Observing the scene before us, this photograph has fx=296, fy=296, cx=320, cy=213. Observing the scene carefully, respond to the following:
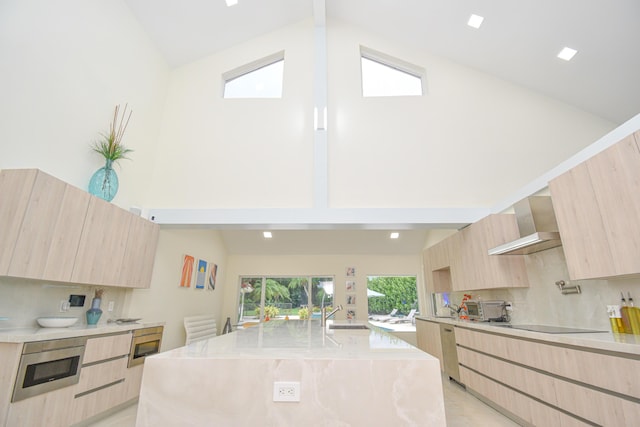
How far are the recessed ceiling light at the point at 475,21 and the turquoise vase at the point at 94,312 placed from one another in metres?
6.05

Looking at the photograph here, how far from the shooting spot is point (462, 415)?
3129mm

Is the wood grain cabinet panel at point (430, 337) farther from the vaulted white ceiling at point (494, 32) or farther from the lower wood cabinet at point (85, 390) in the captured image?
the lower wood cabinet at point (85, 390)

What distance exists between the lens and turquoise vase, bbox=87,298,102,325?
3.29 m

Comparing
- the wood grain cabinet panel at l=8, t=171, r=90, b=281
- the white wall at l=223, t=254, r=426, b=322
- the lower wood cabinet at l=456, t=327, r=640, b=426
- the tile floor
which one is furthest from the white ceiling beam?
the white wall at l=223, t=254, r=426, b=322

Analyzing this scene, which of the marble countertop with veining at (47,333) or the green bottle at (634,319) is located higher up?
the green bottle at (634,319)

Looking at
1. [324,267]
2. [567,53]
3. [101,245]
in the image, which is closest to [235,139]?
[101,245]

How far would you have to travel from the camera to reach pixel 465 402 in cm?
353

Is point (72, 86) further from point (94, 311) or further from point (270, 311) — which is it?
point (270, 311)

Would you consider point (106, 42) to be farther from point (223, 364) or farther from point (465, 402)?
point (465, 402)

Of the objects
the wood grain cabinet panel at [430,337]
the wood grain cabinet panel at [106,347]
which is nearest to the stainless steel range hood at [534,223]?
the wood grain cabinet panel at [430,337]

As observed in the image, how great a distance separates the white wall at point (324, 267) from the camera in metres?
7.50

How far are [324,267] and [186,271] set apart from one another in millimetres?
3353

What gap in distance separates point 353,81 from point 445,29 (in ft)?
5.19

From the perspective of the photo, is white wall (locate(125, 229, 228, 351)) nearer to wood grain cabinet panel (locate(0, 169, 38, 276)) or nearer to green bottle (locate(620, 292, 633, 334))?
wood grain cabinet panel (locate(0, 169, 38, 276))
